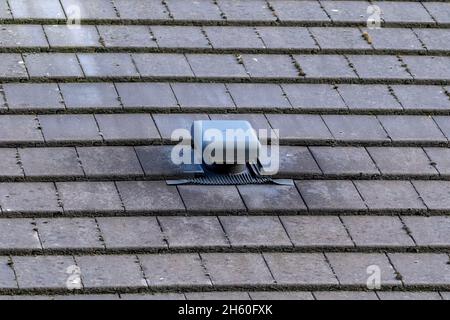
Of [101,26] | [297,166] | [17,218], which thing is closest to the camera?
[17,218]

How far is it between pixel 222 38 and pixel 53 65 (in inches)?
45.1

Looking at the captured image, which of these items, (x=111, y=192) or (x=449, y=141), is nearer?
(x=111, y=192)

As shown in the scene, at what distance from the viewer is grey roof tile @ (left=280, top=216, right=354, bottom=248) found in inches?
370

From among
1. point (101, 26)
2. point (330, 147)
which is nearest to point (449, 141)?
point (330, 147)

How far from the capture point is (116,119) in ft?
32.9

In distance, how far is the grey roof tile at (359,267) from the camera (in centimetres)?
920

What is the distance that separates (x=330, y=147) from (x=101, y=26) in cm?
→ 173

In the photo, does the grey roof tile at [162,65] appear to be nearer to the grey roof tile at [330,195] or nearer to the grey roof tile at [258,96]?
the grey roof tile at [258,96]

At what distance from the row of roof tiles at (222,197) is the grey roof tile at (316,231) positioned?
0.21 ft

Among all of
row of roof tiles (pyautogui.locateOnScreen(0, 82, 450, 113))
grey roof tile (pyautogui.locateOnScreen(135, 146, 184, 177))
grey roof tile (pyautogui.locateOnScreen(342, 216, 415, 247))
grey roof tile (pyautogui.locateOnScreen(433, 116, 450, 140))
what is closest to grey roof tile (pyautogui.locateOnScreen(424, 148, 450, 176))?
grey roof tile (pyautogui.locateOnScreen(433, 116, 450, 140))

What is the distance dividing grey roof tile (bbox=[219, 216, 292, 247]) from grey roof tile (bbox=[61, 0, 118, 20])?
1.96 meters

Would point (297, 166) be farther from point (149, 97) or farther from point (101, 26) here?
point (101, 26)

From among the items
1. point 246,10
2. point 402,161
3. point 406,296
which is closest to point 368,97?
point 402,161

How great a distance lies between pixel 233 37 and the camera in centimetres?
1084
